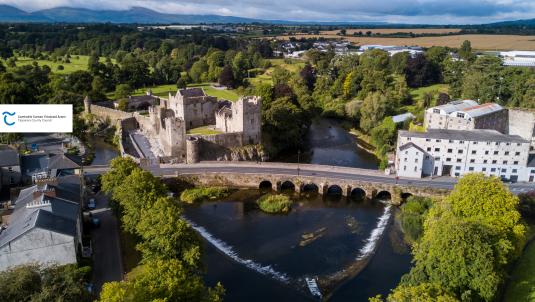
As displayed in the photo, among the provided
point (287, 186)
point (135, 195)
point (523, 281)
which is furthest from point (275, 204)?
point (523, 281)

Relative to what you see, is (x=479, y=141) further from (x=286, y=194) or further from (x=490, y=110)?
(x=286, y=194)

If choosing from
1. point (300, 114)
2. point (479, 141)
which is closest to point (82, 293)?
point (479, 141)

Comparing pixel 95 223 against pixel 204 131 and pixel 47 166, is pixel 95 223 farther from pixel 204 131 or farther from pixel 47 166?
pixel 204 131

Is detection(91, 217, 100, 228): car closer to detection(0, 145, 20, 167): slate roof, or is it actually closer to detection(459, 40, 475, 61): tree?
detection(0, 145, 20, 167): slate roof

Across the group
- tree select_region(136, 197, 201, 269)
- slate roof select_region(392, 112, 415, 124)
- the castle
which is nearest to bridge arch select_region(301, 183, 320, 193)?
the castle

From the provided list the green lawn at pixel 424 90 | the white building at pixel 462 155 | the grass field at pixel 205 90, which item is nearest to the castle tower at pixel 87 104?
the grass field at pixel 205 90

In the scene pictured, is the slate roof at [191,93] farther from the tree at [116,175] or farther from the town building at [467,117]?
the town building at [467,117]
